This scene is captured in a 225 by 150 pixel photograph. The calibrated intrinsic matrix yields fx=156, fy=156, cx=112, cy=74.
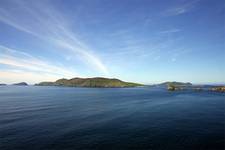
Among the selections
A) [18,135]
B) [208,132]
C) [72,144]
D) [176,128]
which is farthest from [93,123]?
[208,132]

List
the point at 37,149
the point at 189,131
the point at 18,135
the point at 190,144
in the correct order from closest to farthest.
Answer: the point at 37,149, the point at 190,144, the point at 18,135, the point at 189,131

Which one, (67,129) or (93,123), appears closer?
(67,129)

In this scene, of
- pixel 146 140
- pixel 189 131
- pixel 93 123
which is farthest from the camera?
pixel 93 123

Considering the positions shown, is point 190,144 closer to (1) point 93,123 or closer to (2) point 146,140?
(2) point 146,140

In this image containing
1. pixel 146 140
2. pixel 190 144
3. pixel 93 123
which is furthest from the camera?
pixel 93 123

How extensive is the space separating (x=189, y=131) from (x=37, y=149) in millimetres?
27457

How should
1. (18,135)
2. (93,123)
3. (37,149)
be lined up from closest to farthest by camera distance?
(37,149)
(18,135)
(93,123)

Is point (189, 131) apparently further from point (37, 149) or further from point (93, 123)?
point (37, 149)

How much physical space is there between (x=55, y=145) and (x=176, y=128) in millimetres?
24138

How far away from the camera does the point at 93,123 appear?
37531 millimetres

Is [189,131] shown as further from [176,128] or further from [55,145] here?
[55,145]

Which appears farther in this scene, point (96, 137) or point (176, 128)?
point (176, 128)

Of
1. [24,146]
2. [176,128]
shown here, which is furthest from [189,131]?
[24,146]

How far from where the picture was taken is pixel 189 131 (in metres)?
30.9
